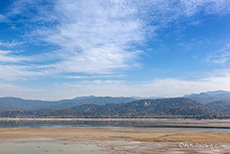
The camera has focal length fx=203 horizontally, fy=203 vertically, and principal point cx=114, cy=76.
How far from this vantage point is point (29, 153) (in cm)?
3036

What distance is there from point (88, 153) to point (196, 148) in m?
18.2

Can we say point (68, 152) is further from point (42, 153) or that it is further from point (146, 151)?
point (146, 151)

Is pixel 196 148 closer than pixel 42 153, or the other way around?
pixel 42 153

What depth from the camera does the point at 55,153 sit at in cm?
3055

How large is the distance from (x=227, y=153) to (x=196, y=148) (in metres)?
5.22

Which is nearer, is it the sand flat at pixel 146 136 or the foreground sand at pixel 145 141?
the foreground sand at pixel 145 141

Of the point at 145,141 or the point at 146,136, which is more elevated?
the point at 145,141

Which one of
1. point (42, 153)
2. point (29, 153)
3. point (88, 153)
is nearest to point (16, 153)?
point (29, 153)

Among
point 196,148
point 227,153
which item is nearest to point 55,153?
point 196,148

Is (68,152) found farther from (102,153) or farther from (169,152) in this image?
(169,152)

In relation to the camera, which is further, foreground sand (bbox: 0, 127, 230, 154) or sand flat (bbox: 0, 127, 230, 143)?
sand flat (bbox: 0, 127, 230, 143)

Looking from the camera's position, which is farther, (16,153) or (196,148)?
(196,148)

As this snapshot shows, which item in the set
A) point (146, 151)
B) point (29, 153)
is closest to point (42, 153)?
point (29, 153)

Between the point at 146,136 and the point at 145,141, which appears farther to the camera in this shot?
the point at 146,136
